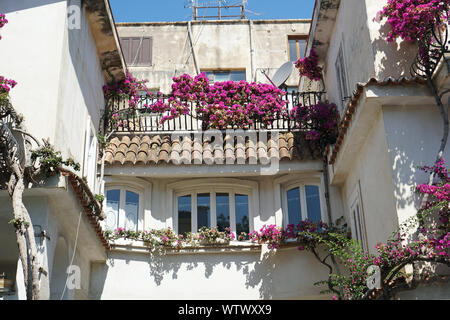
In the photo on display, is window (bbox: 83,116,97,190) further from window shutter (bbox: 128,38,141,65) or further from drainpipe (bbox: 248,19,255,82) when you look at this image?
drainpipe (bbox: 248,19,255,82)

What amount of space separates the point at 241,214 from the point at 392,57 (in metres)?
5.82

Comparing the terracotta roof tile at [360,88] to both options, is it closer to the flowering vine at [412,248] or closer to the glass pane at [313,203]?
the flowering vine at [412,248]

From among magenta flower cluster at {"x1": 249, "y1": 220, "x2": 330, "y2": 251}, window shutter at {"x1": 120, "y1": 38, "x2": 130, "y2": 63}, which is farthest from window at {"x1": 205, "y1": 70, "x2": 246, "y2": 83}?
magenta flower cluster at {"x1": 249, "y1": 220, "x2": 330, "y2": 251}

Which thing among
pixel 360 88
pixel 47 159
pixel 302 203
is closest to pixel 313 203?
pixel 302 203

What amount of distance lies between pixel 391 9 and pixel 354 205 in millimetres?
4302

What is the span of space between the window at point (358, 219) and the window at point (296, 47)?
10.2 metres

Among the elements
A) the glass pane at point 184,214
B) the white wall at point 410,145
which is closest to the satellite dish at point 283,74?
the glass pane at point 184,214

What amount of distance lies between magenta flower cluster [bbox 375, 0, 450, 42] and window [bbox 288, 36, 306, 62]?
11.6 metres

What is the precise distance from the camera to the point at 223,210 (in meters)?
15.8

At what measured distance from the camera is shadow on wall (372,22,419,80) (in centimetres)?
1158
